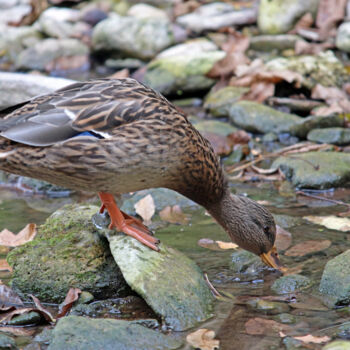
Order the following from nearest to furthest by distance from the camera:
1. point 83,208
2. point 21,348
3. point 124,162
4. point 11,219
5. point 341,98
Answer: point 21,348, point 124,162, point 83,208, point 11,219, point 341,98

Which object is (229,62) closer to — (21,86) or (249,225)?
(21,86)

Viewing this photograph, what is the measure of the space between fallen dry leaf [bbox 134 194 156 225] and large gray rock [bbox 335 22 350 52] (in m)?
5.44

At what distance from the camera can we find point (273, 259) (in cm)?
474

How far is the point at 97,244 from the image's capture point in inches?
179

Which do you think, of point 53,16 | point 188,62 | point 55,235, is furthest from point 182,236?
point 53,16

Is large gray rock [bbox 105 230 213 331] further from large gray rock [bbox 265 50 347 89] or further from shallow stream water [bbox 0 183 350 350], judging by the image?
large gray rock [bbox 265 50 347 89]

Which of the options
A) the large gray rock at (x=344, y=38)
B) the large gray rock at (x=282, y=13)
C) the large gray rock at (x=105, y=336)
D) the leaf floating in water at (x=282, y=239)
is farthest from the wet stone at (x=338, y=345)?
the large gray rock at (x=282, y=13)

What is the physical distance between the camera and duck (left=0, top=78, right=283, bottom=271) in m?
4.11

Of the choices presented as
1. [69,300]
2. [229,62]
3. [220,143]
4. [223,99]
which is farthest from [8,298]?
[229,62]

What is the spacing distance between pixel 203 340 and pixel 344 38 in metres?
7.54

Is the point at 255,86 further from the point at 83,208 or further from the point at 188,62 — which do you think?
the point at 83,208

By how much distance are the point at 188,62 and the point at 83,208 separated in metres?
4.89

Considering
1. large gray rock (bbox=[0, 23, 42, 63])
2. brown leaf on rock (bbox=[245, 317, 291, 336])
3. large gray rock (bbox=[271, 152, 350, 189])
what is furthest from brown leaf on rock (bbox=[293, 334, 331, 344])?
large gray rock (bbox=[0, 23, 42, 63])

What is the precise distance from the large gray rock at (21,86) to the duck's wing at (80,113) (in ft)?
10.6
